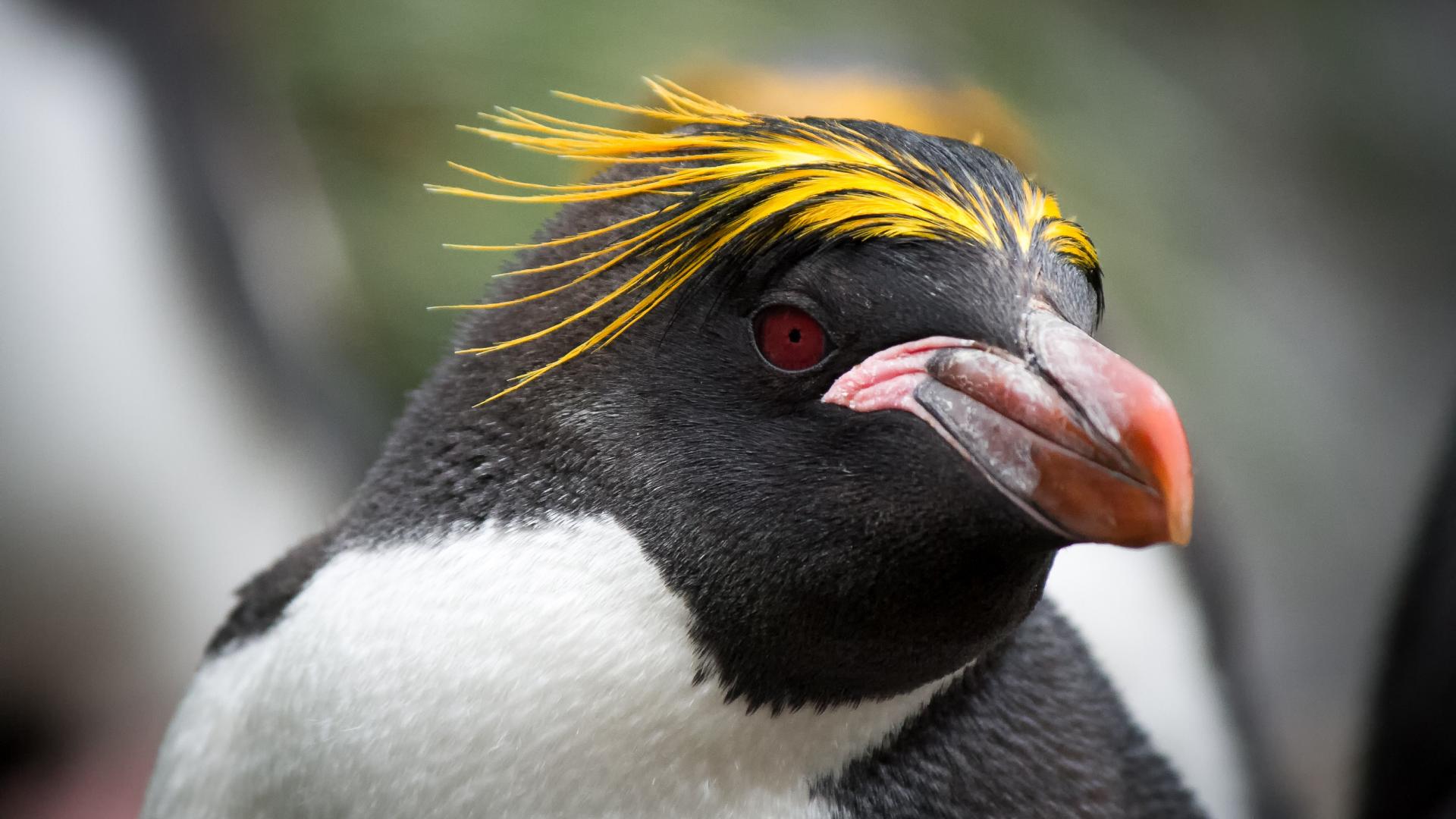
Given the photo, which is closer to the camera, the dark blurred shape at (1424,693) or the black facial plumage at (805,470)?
the black facial plumage at (805,470)

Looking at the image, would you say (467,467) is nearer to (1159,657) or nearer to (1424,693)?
(1159,657)

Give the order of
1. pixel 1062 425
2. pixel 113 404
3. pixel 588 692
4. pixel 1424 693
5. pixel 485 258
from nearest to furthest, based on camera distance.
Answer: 1. pixel 1062 425
2. pixel 588 692
3. pixel 1424 693
4. pixel 113 404
5. pixel 485 258

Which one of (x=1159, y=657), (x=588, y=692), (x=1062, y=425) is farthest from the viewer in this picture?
(x=1159, y=657)

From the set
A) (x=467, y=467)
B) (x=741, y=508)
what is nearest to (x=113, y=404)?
(x=467, y=467)

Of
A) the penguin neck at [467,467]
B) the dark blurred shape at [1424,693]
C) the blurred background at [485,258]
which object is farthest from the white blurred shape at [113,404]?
the dark blurred shape at [1424,693]

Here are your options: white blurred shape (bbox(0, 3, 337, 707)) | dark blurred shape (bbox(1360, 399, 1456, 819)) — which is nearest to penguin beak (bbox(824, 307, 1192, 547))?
dark blurred shape (bbox(1360, 399, 1456, 819))

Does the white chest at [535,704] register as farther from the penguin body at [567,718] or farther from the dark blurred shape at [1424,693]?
the dark blurred shape at [1424,693]

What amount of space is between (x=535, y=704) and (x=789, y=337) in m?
0.31

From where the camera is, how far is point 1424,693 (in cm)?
179

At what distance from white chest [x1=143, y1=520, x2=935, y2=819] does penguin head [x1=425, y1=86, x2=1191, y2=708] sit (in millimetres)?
33

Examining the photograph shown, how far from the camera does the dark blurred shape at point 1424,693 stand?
169 centimetres

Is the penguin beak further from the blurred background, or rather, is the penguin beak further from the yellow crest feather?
the blurred background

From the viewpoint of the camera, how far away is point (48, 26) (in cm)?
227

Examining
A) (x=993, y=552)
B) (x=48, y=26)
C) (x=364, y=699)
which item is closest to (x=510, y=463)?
(x=364, y=699)
